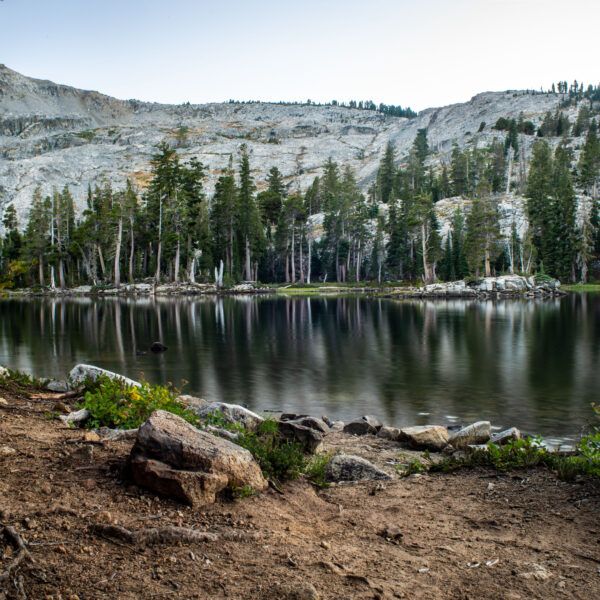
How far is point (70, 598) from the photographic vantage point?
3334 mm

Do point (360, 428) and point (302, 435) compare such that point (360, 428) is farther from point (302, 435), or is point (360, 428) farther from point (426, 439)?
point (302, 435)

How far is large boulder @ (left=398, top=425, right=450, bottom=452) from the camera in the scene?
942 centimetres

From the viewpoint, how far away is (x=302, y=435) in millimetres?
8586

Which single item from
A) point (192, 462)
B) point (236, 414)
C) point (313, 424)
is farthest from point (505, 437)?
point (192, 462)

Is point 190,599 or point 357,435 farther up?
point 190,599

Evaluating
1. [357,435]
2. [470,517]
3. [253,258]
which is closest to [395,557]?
[470,517]

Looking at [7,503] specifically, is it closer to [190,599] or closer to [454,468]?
[190,599]

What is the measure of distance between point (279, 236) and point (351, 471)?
305ft

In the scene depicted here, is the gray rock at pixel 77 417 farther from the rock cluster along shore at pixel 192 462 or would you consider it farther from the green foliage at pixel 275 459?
the green foliage at pixel 275 459

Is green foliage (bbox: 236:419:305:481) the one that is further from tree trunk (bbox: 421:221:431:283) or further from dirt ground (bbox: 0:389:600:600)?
tree trunk (bbox: 421:221:431:283)

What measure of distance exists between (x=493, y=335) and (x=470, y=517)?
2700 centimetres

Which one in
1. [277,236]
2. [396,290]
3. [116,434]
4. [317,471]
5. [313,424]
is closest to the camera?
[317,471]

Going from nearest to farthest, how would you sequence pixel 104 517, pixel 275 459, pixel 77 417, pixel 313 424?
pixel 104 517 → pixel 275 459 → pixel 77 417 → pixel 313 424

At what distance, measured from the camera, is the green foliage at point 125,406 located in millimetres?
7621
